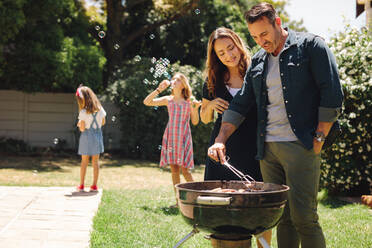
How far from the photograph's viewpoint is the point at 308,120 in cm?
223

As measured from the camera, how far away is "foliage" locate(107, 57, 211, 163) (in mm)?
10789

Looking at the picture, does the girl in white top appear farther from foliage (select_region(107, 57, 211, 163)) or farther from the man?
foliage (select_region(107, 57, 211, 163))

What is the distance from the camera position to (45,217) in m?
4.11

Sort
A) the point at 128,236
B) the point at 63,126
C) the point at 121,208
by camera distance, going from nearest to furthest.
Answer: 1. the point at 128,236
2. the point at 121,208
3. the point at 63,126

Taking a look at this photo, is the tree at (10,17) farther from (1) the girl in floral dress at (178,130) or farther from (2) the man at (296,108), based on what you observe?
(2) the man at (296,108)

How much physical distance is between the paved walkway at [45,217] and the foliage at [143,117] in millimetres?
5262

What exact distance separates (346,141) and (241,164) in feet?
8.85

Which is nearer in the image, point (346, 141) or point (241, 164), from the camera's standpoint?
point (241, 164)

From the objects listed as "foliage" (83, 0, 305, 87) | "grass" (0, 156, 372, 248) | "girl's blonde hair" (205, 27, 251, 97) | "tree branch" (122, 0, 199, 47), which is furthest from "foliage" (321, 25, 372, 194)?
"tree branch" (122, 0, 199, 47)

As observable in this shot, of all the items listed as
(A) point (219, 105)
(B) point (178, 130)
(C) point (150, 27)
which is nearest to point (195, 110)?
(B) point (178, 130)

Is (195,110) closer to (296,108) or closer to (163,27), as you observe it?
(296,108)

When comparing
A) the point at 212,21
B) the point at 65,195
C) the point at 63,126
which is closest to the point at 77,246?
the point at 65,195

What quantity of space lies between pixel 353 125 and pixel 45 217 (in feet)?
11.6

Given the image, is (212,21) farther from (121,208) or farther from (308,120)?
(308,120)
